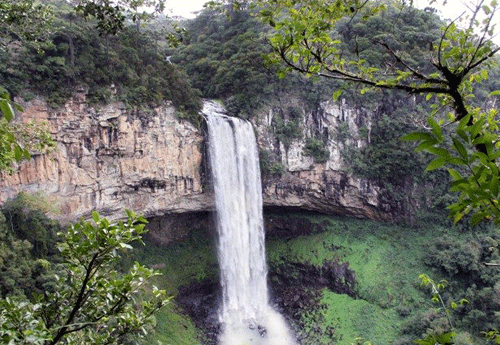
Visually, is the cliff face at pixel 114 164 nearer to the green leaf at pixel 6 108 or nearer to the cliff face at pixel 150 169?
the cliff face at pixel 150 169

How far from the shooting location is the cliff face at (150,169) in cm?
1207

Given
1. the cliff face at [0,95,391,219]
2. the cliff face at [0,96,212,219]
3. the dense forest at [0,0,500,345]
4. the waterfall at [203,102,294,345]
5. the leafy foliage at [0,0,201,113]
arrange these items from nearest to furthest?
the leafy foliage at [0,0,201,113] → the dense forest at [0,0,500,345] → the cliff face at [0,96,212,219] → the cliff face at [0,95,391,219] → the waterfall at [203,102,294,345]

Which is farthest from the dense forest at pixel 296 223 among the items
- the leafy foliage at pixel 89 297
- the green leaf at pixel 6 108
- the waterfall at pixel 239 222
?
the green leaf at pixel 6 108

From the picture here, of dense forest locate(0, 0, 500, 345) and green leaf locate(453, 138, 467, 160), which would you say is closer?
green leaf locate(453, 138, 467, 160)

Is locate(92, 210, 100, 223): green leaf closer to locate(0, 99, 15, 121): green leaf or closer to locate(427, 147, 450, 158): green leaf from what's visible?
locate(0, 99, 15, 121): green leaf

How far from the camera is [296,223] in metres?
18.4

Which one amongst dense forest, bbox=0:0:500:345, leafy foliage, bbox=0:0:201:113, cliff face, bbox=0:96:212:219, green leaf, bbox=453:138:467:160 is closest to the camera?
green leaf, bbox=453:138:467:160

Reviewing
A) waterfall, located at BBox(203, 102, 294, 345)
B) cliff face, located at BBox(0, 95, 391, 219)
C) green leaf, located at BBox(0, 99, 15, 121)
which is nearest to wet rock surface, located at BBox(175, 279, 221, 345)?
waterfall, located at BBox(203, 102, 294, 345)

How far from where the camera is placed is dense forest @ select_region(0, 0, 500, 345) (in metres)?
11.6

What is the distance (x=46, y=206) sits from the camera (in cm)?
1143

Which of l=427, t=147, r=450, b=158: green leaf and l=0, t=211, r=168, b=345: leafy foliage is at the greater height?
l=427, t=147, r=450, b=158: green leaf

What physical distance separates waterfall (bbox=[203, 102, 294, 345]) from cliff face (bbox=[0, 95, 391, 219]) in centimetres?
66

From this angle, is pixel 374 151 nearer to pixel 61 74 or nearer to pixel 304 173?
pixel 304 173

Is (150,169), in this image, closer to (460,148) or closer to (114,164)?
(114,164)
